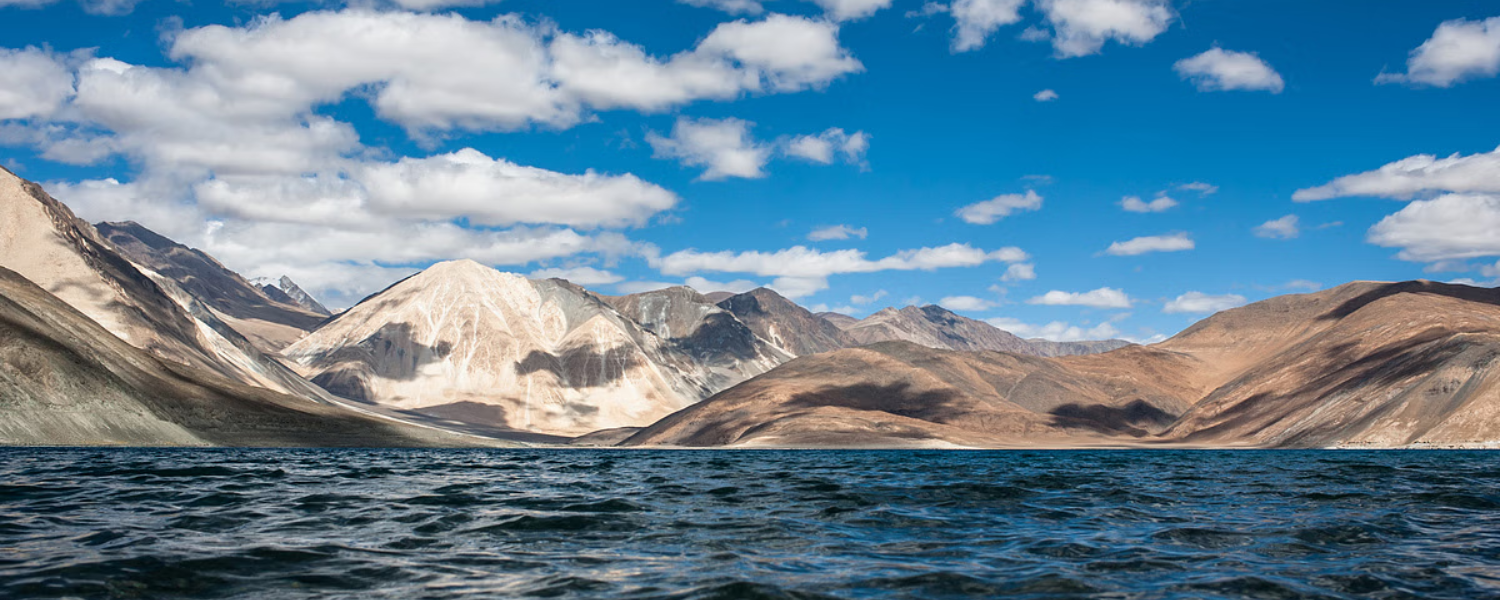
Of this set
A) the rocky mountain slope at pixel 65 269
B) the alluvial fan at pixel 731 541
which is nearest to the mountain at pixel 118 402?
the rocky mountain slope at pixel 65 269

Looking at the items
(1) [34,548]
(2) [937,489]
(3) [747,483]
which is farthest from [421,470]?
(1) [34,548]

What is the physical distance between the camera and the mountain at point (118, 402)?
101 meters

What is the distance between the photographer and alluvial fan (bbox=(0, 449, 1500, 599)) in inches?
701

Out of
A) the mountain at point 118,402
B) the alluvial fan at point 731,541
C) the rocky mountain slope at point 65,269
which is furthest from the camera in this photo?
the rocky mountain slope at point 65,269

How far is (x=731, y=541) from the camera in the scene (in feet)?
80.6

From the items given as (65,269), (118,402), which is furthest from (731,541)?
(65,269)

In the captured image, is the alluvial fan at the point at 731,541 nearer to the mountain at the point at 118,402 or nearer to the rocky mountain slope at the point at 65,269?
the mountain at the point at 118,402

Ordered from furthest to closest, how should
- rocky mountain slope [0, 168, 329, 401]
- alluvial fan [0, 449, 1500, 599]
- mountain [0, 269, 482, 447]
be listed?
rocky mountain slope [0, 168, 329, 401]
mountain [0, 269, 482, 447]
alluvial fan [0, 449, 1500, 599]

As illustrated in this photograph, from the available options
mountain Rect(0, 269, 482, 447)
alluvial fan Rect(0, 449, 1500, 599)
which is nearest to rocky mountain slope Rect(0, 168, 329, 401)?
mountain Rect(0, 269, 482, 447)

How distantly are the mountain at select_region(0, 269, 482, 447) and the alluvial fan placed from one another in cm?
6880

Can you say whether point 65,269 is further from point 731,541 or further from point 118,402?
point 731,541

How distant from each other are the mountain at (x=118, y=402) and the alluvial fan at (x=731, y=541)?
6880 cm

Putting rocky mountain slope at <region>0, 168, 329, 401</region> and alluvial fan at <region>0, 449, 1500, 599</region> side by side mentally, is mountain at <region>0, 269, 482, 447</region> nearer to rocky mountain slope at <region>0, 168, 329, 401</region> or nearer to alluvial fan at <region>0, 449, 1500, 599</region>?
rocky mountain slope at <region>0, 168, 329, 401</region>

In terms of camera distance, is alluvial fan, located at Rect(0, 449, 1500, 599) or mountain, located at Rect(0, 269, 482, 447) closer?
alluvial fan, located at Rect(0, 449, 1500, 599)
